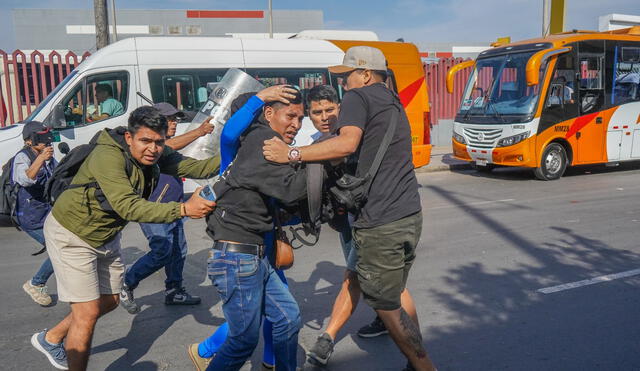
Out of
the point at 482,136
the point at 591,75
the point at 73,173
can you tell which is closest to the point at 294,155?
the point at 73,173

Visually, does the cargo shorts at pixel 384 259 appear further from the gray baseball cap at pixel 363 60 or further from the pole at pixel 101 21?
the pole at pixel 101 21

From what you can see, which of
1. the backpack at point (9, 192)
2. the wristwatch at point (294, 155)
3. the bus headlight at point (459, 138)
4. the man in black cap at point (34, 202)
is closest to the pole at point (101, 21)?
the bus headlight at point (459, 138)

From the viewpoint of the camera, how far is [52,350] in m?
3.33

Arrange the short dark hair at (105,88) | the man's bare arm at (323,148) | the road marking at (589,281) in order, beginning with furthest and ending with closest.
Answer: the short dark hair at (105,88) < the road marking at (589,281) < the man's bare arm at (323,148)

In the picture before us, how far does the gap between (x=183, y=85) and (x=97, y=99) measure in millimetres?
1319

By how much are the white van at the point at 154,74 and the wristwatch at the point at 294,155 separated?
20.6 ft

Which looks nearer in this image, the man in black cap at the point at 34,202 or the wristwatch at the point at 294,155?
the wristwatch at the point at 294,155

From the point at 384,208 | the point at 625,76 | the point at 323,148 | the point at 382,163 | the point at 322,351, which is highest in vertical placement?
the point at 625,76

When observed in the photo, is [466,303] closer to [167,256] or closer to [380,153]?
[380,153]

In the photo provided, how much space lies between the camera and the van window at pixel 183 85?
8469mm

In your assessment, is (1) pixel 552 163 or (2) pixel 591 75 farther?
(2) pixel 591 75

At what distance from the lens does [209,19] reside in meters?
41.8

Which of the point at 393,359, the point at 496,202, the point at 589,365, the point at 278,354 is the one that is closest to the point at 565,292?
the point at 589,365

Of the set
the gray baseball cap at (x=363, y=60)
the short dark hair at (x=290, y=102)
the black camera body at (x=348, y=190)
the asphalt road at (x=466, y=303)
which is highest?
the gray baseball cap at (x=363, y=60)
